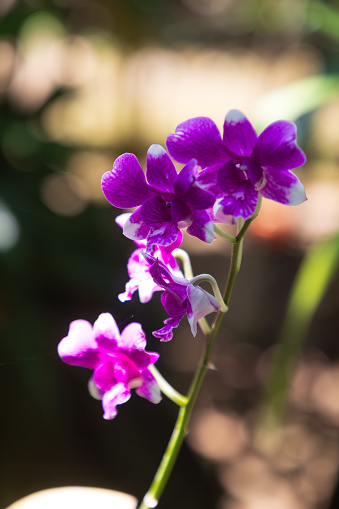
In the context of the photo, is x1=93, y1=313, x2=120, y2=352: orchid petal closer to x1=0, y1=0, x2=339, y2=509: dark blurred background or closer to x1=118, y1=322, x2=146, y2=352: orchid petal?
x1=118, y1=322, x2=146, y2=352: orchid petal

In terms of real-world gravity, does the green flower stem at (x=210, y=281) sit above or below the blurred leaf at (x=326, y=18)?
below

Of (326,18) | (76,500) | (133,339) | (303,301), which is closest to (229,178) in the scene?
(133,339)

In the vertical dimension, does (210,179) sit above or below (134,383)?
above

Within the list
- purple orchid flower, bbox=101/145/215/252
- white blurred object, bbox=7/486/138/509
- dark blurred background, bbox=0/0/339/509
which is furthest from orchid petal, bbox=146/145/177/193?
dark blurred background, bbox=0/0/339/509

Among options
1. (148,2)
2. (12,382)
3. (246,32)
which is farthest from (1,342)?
(246,32)

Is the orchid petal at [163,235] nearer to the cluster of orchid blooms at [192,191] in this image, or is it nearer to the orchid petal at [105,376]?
the cluster of orchid blooms at [192,191]

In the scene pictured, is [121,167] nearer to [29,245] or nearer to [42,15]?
[29,245]

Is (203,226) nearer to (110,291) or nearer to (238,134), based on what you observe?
(238,134)

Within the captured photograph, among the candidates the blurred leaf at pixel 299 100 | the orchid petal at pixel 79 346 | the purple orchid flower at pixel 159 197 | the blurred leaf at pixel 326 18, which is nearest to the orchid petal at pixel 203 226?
the purple orchid flower at pixel 159 197
